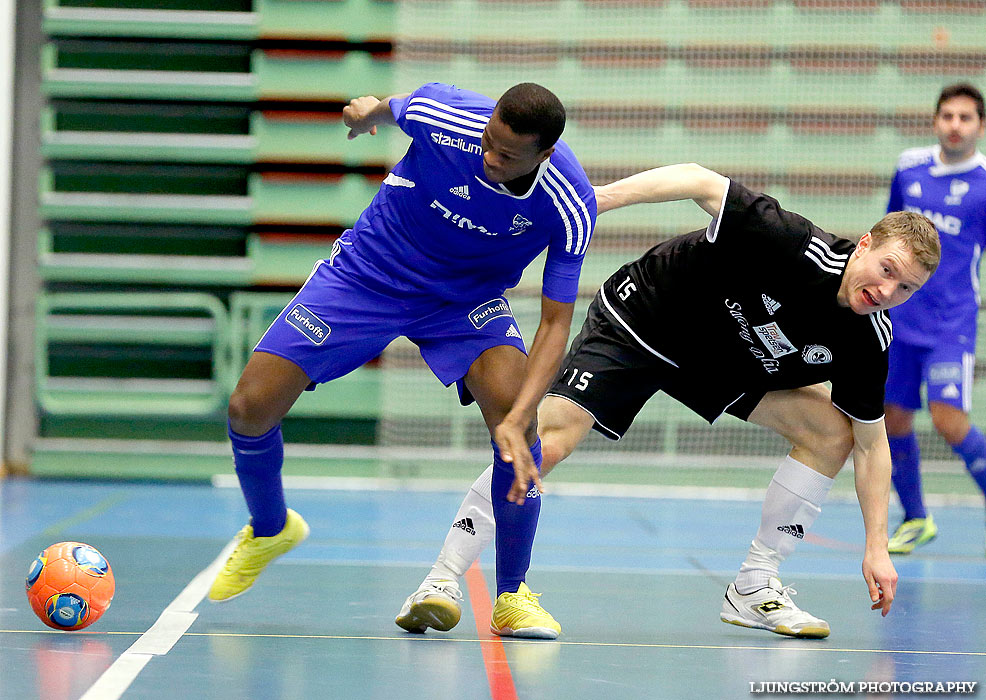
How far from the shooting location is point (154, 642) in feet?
10.7

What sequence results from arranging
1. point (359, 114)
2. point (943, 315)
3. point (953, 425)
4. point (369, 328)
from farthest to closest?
1. point (943, 315)
2. point (953, 425)
3. point (359, 114)
4. point (369, 328)

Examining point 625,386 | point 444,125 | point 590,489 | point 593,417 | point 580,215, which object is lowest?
point 590,489

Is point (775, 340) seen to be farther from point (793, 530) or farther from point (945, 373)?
point (945, 373)

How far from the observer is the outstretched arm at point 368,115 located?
3.64m

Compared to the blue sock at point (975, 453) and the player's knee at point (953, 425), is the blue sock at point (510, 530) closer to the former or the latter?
the player's knee at point (953, 425)

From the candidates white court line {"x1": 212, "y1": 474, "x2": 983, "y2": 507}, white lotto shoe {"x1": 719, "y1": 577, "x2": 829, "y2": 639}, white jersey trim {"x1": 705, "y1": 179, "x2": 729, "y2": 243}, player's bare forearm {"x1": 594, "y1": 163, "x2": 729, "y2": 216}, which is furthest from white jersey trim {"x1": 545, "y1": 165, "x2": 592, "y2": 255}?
white court line {"x1": 212, "y1": 474, "x2": 983, "y2": 507}

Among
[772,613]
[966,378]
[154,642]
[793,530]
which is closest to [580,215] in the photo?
[793,530]

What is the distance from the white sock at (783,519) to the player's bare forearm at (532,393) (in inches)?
34.1

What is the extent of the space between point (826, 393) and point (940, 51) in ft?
20.2

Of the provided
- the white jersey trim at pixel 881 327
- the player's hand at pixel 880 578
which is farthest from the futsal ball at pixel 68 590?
the white jersey trim at pixel 881 327

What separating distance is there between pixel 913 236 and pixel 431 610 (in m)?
1.81

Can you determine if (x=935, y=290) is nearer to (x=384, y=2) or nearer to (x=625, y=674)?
(x=625, y=674)

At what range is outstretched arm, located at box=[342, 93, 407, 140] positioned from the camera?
11.9ft

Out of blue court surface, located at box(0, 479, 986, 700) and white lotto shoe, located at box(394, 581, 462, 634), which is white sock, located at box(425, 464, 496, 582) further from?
blue court surface, located at box(0, 479, 986, 700)
